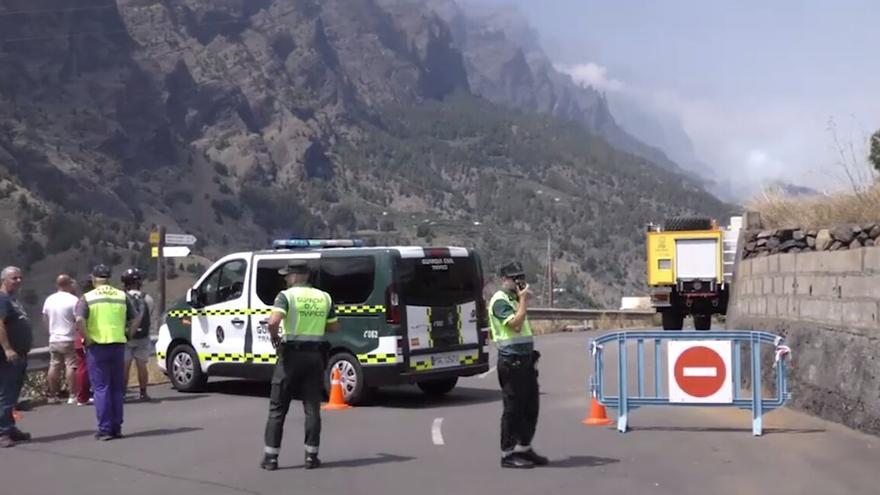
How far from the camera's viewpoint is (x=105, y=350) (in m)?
12.3

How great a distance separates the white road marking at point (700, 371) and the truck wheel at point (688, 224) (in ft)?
68.0

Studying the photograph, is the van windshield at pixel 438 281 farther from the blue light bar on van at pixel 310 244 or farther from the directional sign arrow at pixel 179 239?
the directional sign arrow at pixel 179 239

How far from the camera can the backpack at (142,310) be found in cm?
1589

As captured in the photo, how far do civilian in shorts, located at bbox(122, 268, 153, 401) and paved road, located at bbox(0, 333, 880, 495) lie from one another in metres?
1.07

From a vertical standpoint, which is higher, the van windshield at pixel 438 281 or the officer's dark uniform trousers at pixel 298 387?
the van windshield at pixel 438 281

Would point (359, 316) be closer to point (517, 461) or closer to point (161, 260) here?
point (517, 461)

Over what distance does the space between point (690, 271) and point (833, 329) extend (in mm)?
19130

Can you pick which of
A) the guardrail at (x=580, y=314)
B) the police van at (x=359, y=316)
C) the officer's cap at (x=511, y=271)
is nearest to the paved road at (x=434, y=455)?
the police van at (x=359, y=316)

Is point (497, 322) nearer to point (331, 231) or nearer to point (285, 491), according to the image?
point (285, 491)

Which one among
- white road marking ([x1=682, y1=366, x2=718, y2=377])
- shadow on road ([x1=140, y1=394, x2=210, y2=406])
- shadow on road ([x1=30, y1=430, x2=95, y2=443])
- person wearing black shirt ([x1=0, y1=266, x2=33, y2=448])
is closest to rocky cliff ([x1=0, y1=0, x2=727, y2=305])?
shadow on road ([x1=140, y1=394, x2=210, y2=406])

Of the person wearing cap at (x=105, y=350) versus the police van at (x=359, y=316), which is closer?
the person wearing cap at (x=105, y=350)

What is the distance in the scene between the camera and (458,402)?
625 inches

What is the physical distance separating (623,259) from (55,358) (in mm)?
90119

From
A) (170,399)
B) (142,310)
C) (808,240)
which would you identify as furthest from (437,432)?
(808,240)
